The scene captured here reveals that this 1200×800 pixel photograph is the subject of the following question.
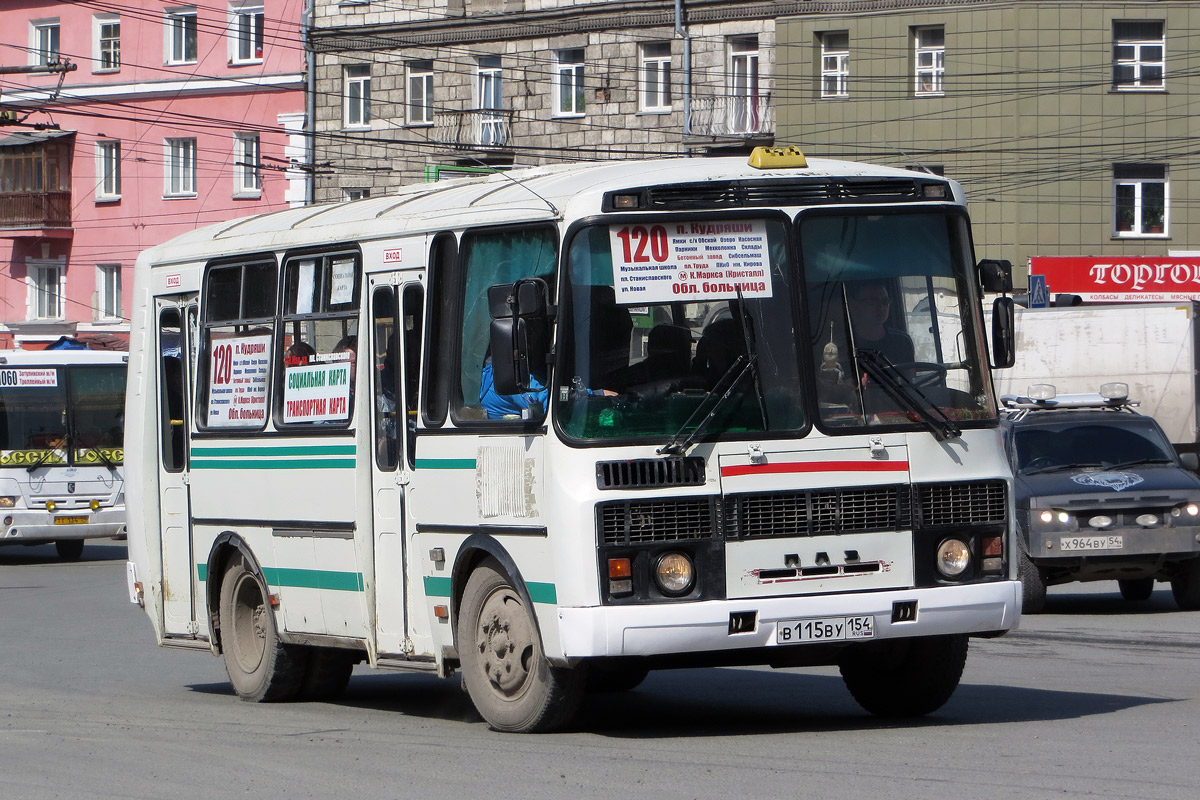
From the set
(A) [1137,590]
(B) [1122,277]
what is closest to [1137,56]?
(B) [1122,277]

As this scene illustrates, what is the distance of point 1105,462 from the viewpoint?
1834 centimetres

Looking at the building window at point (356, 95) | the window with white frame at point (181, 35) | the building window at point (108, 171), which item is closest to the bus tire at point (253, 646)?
the building window at point (356, 95)

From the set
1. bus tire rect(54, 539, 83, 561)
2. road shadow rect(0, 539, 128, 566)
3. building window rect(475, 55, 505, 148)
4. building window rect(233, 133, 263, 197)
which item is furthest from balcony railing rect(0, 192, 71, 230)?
bus tire rect(54, 539, 83, 561)

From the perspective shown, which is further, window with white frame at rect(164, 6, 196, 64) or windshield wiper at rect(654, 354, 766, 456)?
window with white frame at rect(164, 6, 196, 64)

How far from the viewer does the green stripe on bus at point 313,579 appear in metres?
11.2

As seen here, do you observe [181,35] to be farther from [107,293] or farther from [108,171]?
[107,293]

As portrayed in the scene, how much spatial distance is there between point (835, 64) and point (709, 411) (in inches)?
1489

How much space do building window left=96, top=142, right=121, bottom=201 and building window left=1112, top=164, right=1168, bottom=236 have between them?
27.8 m

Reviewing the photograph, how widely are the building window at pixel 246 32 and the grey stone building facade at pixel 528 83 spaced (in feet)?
8.54

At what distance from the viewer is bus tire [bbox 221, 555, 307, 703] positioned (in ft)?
40.4

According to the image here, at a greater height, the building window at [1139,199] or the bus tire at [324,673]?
the building window at [1139,199]

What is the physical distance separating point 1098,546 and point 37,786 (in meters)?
10.9

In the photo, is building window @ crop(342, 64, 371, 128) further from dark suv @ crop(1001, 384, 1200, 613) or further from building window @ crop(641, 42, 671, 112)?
dark suv @ crop(1001, 384, 1200, 613)

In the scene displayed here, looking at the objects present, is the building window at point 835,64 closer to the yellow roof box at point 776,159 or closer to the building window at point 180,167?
the building window at point 180,167
